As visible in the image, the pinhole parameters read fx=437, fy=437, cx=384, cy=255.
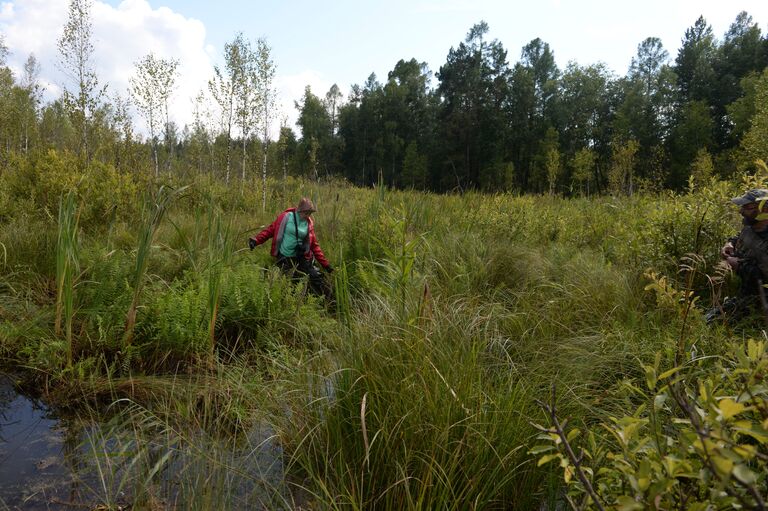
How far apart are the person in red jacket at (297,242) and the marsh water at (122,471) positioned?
3.22 metres

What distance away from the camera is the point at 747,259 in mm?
3818

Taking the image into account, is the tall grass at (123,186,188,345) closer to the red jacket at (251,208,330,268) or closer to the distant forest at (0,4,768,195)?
the red jacket at (251,208,330,268)

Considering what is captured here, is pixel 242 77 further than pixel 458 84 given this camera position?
No

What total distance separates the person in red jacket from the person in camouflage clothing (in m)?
4.33

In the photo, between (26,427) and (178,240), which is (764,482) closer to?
(26,427)

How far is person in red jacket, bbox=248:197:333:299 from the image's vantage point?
589 cm

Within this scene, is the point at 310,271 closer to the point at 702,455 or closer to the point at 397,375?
the point at 397,375

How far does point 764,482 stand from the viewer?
4.05ft

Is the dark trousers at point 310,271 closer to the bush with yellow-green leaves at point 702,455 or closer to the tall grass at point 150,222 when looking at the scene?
the tall grass at point 150,222

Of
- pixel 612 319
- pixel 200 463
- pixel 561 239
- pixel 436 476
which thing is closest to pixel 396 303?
pixel 436 476

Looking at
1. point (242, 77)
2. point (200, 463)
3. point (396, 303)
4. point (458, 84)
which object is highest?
point (458, 84)

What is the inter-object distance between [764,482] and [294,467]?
2.05 m

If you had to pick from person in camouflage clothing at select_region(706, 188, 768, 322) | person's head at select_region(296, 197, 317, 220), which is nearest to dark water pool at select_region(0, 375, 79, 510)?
person's head at select_region(296, 197, 317, 220)

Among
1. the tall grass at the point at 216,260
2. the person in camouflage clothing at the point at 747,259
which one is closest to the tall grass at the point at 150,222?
the tall grass at the point at 216,260
